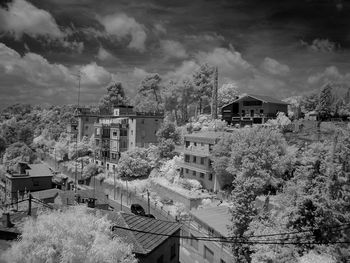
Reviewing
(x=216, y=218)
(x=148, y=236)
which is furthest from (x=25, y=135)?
(x=148, y=236)

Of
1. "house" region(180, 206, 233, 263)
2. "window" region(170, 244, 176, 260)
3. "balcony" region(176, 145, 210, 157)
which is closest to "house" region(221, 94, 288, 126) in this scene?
"balcony" region(176, 145, 210, 157)

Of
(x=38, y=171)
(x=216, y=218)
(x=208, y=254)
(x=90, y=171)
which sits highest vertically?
(x=38, y=171)

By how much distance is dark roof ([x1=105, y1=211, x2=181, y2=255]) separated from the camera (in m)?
16.8

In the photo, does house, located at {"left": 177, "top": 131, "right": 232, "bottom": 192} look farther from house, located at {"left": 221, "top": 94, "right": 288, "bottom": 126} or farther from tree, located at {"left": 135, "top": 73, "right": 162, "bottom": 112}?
tree, located at {"left": 135, "top": 73, "right": 162, "bottom": 112}

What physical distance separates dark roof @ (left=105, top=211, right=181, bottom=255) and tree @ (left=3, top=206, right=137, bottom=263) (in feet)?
6.92

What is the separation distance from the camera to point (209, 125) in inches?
2167

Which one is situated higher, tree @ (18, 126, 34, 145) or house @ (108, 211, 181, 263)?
tree @ (18, 126, 34, 145)

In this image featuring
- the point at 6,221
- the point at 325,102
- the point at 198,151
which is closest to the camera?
the point at 6,221

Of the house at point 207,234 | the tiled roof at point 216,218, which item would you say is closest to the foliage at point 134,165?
the house at point 207,234

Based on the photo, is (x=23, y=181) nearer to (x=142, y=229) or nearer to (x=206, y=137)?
(x=206, y=137)

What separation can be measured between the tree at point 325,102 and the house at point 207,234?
29.1 m

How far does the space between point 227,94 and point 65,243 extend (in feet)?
196

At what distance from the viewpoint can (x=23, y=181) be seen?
48.8 m

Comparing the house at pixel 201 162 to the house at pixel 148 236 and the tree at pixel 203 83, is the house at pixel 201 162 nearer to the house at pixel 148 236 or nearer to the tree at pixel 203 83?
the house at pixel 148 236
